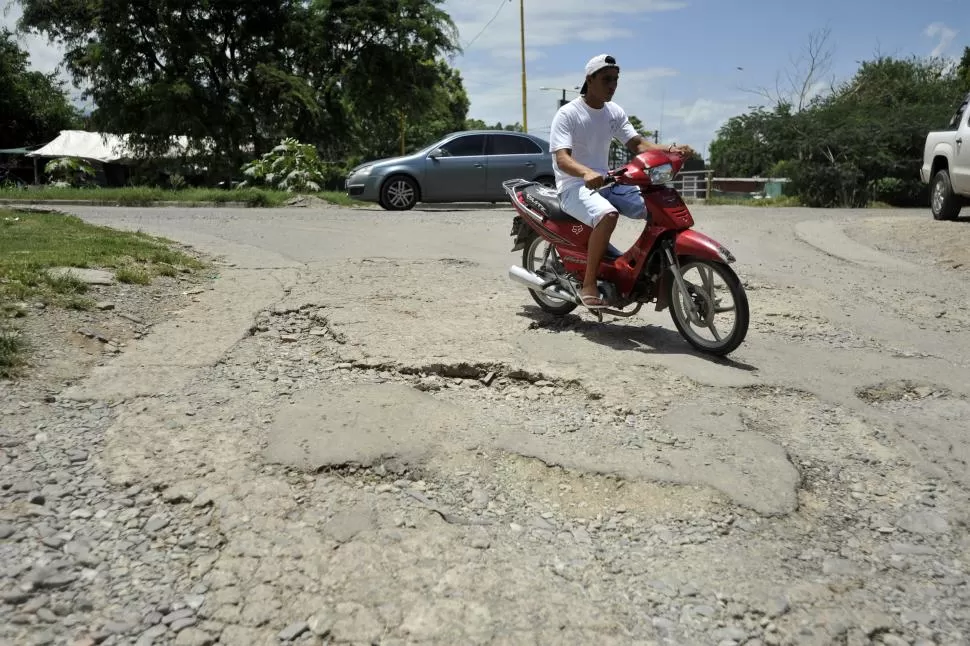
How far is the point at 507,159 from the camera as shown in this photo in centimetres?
1549

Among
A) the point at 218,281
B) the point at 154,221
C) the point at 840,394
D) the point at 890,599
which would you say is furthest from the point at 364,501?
the point at 154,221

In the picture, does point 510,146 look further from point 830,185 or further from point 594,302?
point 594,302

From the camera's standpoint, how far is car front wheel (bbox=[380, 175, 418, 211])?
1509cm

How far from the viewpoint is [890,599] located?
8.03ft

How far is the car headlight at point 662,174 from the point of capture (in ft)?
15.8

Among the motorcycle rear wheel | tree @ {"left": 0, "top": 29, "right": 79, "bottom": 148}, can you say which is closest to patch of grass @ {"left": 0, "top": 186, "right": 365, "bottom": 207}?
the motorcycle rear wheel

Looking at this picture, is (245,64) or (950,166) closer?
(950,166)

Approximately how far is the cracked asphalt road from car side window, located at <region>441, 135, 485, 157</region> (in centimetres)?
969

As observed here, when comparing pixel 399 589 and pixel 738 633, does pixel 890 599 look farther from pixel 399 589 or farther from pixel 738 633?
pixel 399 589

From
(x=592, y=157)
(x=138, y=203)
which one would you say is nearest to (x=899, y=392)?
(x=592, y=157)

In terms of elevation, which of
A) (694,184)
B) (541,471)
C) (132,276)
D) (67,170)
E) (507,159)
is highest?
(67,170)

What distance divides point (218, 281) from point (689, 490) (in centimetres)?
489

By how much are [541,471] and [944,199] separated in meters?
11.5

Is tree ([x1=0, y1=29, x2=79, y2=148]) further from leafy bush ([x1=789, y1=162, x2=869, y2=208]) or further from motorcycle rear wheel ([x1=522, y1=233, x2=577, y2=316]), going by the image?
motorcycle rear wheel ([x1=522, y1=233, x2=577, y2=316])
